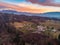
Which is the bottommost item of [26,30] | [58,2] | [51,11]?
[26,30]

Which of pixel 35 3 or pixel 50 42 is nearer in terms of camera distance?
pixel 50 42

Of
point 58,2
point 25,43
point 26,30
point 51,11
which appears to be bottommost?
point 25,43

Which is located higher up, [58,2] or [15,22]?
[58,2]

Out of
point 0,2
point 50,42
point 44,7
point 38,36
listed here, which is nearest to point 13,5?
point 0,2

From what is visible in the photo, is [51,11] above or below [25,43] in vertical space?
above

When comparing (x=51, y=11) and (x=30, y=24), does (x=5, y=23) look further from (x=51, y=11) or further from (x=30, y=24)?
(x=51, y=11)

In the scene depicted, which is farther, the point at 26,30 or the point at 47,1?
the point at 47,1

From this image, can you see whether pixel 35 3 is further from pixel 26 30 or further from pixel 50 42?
pixel 50 42

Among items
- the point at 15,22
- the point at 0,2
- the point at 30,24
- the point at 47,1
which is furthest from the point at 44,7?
the point at 0,2
